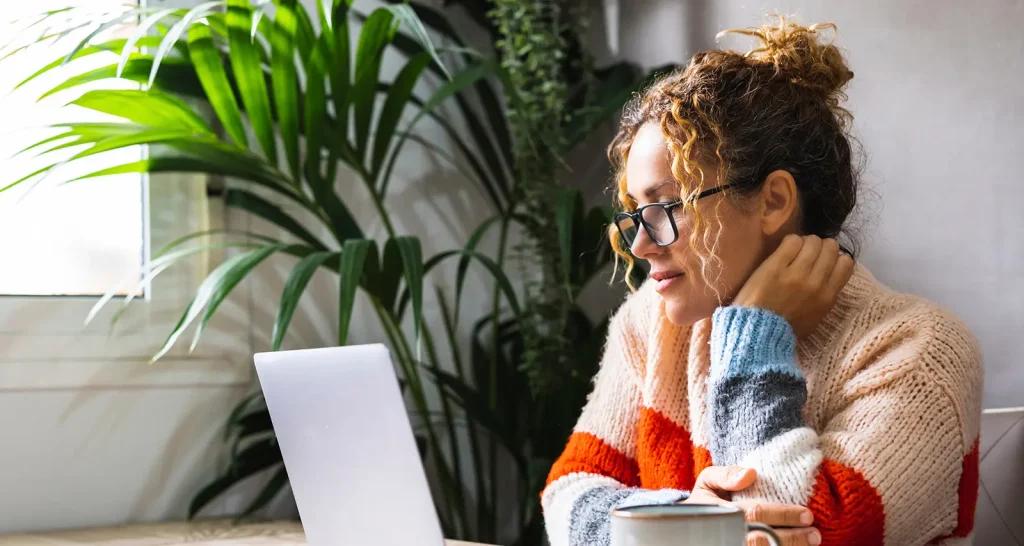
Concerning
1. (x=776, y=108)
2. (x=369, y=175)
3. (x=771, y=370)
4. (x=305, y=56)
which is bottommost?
(x=771, y=370)

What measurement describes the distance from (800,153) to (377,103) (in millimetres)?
1267

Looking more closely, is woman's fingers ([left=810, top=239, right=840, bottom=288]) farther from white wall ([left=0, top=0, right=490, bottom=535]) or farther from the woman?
white wall ([left=0, top=0, right=490, bottom=535])

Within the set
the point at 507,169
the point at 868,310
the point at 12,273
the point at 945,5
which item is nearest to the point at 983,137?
the point at 945,5

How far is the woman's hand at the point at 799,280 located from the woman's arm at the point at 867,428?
1.1 inches

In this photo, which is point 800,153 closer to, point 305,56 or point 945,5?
point 945,5

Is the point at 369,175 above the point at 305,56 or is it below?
below

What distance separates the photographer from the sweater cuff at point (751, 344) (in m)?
0.98

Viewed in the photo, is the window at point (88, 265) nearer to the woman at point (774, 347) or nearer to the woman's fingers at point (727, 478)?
the woman at point (774, 347)

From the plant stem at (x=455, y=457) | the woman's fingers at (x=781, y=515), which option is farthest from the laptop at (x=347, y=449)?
the plant stem at (x=455, y=457)

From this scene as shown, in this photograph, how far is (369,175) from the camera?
1869 mm

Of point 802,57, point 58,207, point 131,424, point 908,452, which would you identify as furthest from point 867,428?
point 58,207

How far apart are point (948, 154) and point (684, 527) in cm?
118

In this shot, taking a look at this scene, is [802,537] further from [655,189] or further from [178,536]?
[178,536]

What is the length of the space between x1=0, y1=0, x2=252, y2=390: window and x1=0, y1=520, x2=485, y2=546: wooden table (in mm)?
259
